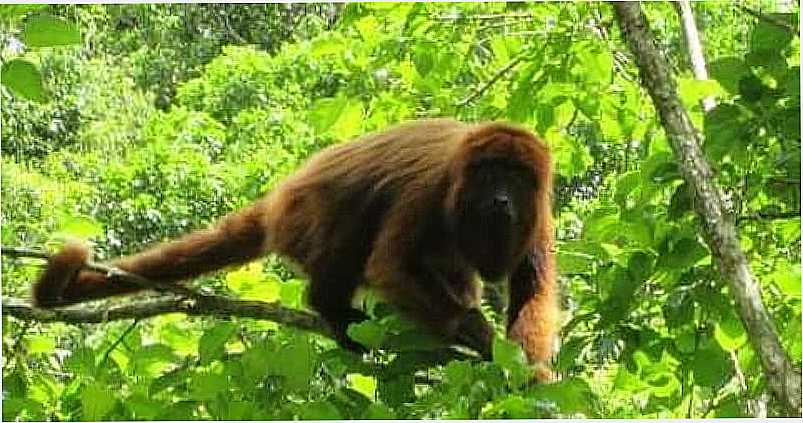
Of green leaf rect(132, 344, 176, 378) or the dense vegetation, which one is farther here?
green leaf rect(132, 344, 176, 378)

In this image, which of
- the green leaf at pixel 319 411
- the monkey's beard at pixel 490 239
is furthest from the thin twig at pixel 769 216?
the green leaf at pixel 319 411

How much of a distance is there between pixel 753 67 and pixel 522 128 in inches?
25.9

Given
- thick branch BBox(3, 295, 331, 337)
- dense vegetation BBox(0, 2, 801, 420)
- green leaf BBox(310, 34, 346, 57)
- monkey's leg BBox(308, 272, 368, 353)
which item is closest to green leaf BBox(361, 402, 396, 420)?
dense vegetation BBox(0, 2, 801, 420)

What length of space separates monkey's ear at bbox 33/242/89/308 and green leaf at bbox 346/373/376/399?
639 mm

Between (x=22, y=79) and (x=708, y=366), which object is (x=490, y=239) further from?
(x=22, y=79)

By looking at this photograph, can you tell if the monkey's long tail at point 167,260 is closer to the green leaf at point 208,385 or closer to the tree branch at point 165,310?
the tree branch at point 165,310

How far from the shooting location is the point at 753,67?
2107 millimetres

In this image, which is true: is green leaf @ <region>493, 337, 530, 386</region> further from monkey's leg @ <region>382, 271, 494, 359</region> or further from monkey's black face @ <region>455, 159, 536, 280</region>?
monkey's black face @ <region>455, 159, 536, 280</region>

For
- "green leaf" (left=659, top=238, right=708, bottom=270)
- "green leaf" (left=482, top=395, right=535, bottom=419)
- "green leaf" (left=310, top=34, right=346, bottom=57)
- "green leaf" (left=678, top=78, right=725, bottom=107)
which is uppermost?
"green leaf" (left=310, top=34, right=346, bottom=57)

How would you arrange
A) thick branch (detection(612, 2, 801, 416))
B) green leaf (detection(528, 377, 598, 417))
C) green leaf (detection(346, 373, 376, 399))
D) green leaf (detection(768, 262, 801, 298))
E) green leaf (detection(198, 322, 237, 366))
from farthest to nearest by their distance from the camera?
green leaf (detection(768, 262, 801, 298)) < green leaf (detection(346, 373, 376, 399)) < green leaf (detection(198, 322, 237, 366)) < green leaf (detection(528, 377, 598, 417)) < thick branch (detection(612, 2, 801, 416))

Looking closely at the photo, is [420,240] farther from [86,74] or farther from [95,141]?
[95,141]

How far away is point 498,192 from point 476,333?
300 mm

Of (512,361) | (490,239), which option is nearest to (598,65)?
(490,239)

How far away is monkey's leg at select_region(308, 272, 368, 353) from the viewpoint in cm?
273
